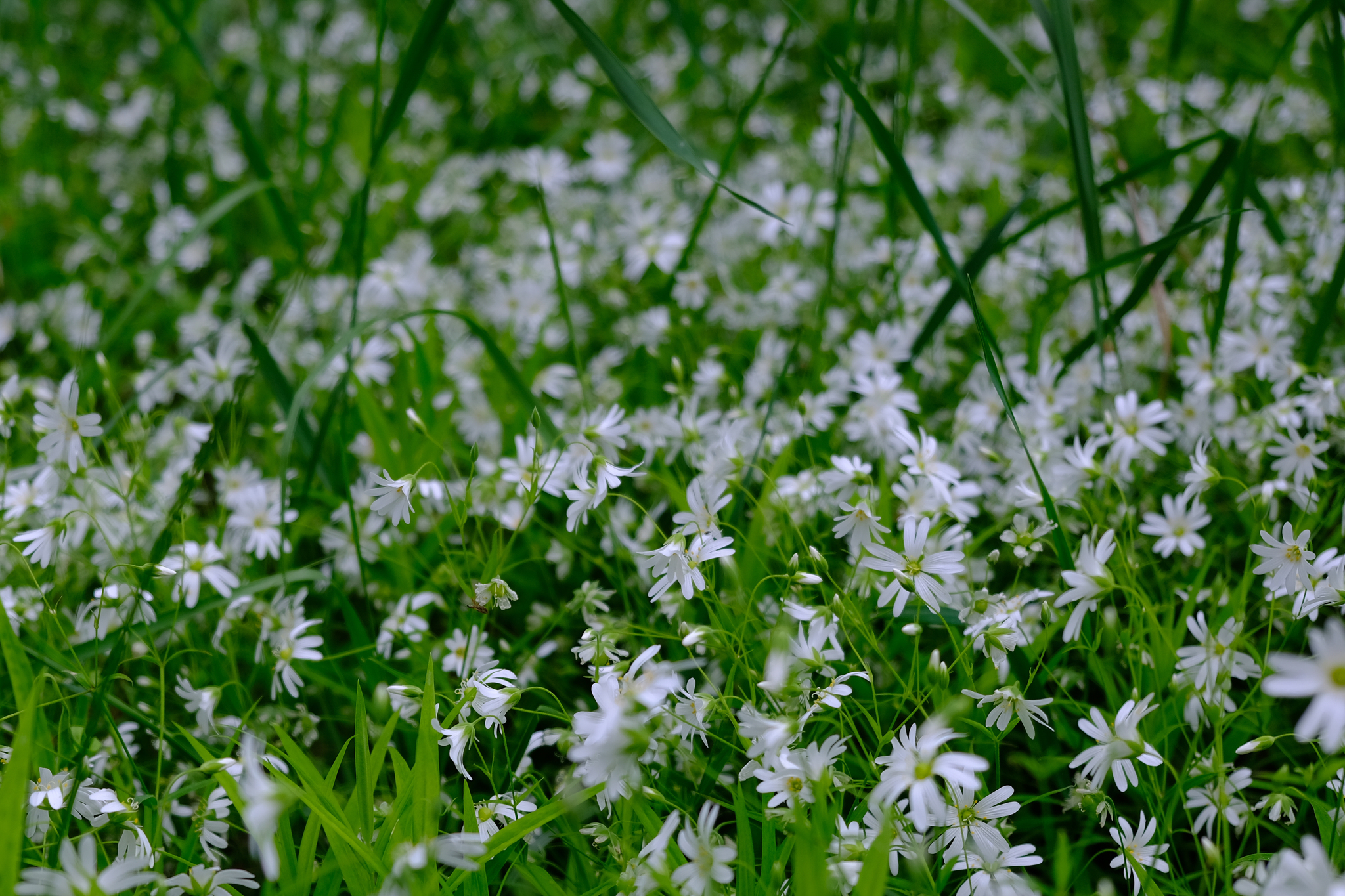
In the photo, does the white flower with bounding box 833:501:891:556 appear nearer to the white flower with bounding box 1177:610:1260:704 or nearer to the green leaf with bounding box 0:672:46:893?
the white flower with bounding box 1177:610:1260:704

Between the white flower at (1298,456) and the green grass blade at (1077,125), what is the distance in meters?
0.49

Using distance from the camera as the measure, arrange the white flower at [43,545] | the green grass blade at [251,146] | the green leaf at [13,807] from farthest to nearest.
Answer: the green grass blade at [251,146] → the white flower at [43,545] → the green leaf at [13,807]

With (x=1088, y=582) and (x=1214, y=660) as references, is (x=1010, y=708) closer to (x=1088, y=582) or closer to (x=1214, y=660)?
(x=1088, y=582)

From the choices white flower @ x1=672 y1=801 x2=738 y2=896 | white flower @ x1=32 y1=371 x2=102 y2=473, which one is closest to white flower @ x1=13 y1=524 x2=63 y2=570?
white flower @ x1=32 y1=371 x2=102 y2=473

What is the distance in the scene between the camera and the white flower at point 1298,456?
2.10 metres

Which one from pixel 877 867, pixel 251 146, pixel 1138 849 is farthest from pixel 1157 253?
pixel 251 146

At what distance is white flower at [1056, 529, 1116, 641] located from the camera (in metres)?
1.65

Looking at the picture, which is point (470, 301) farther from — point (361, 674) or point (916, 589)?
point (916, 589)

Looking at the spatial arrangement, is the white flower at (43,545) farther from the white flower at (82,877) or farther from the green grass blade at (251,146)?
the green grass blade at (251,146)

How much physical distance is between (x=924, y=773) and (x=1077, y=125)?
1608mm

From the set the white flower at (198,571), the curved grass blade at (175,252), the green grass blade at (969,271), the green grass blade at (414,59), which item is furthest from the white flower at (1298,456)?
the curved grass blade at (175,252)

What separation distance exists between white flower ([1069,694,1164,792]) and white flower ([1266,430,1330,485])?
86 centimetres

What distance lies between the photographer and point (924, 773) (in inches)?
54.2

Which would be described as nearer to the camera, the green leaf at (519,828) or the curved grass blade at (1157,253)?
the green leaf at (519,828)
